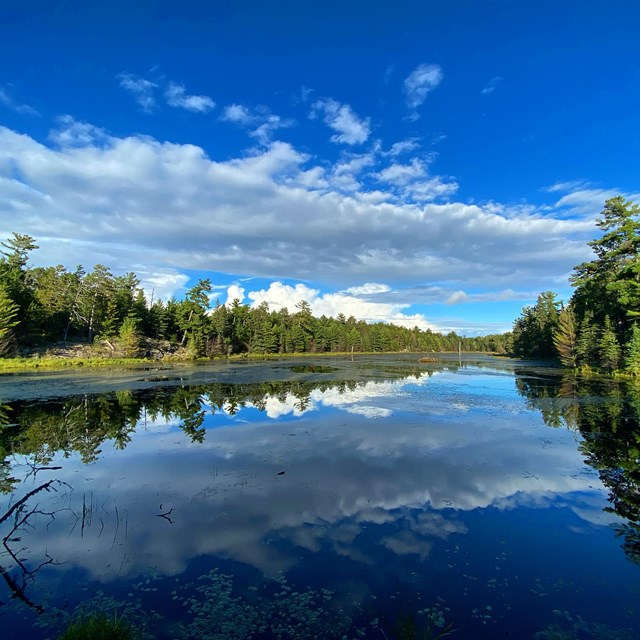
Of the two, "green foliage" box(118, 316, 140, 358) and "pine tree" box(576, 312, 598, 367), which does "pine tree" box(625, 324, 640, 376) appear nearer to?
"pine tree" box(576, 312, 598, 367)

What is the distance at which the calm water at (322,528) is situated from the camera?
5.41m

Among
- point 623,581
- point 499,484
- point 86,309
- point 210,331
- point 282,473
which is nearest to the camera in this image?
point 623,581

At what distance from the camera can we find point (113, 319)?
A: 230 ft

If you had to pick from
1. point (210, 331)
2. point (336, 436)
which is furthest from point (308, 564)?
point (210, 331)

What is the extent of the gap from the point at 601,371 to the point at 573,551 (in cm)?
4772

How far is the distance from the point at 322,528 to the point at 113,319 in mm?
73434

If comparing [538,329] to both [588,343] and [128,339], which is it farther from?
[128,339]

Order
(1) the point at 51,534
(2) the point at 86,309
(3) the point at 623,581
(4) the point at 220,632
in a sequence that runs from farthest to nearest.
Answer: (2) the point at 86,309 < (1) the point at 51,534 < (3) the point at 623,581 < (4) the point at 220,632

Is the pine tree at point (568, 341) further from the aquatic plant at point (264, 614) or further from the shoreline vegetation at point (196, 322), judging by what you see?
the aquatic plant at point (264, 614)

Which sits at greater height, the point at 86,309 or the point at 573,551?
the point at 86,309

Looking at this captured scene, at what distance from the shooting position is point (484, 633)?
503 centimetres

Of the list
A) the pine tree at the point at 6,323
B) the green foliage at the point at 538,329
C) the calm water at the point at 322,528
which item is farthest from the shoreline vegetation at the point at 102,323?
the green foliage at the point at 538,329

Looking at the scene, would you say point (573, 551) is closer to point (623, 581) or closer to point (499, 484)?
point (623, 581)

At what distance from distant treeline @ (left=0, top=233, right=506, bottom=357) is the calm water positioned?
48513 mm
